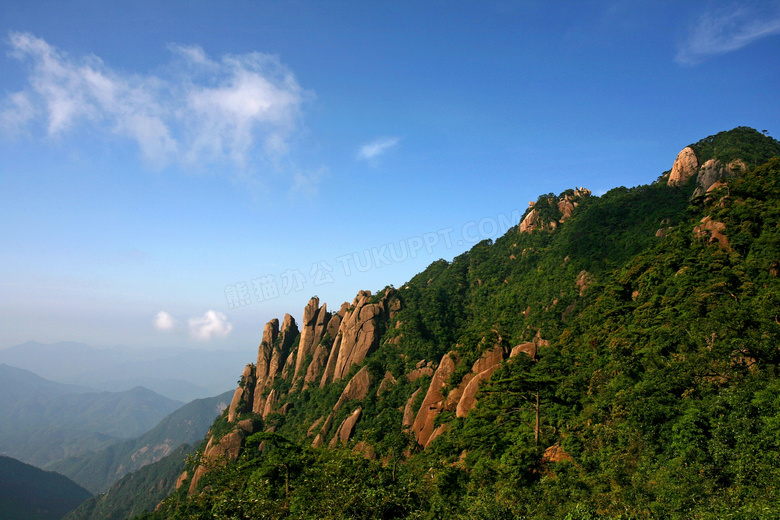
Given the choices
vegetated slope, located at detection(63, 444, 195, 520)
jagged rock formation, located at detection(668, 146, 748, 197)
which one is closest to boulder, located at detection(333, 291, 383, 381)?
jagged rock formation, located at detection(668, 146, 748, 197)

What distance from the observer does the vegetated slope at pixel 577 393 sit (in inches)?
730

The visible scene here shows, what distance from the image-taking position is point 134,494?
135375mm

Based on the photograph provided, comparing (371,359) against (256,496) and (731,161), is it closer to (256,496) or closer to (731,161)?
(256,496)

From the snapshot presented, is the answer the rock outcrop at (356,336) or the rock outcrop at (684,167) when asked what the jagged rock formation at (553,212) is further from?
the rock outcrop at (356,336)

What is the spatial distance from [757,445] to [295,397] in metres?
61.8

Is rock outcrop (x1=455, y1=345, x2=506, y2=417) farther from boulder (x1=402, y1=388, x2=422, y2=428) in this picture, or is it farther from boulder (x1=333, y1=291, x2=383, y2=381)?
boulder (x1=333, y1=291, x2=383, y2=381)

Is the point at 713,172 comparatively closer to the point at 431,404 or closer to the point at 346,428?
the point at 431,404

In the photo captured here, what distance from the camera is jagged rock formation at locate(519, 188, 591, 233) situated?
8256 cm

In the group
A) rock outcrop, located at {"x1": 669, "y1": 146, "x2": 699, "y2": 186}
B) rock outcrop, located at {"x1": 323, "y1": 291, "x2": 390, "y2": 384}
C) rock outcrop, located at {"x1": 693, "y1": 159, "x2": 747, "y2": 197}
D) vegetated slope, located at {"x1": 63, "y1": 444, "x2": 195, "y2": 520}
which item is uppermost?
rock outcrop, located at {"x1": 669, "y1": 146, "x2": 699, "y2": 186}

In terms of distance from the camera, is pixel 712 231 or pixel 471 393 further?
pixel 471 393

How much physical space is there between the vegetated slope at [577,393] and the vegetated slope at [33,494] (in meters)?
151

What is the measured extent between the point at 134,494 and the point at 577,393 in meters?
163

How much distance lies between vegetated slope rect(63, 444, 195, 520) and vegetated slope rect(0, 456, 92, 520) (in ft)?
79.1

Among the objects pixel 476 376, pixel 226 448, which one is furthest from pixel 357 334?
pixel 476 376
